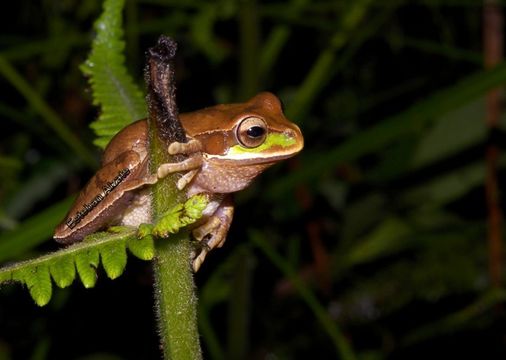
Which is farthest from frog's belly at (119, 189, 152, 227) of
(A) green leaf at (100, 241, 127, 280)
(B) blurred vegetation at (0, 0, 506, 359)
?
(B) blurred vegetation at (0, 0, 506, 359)

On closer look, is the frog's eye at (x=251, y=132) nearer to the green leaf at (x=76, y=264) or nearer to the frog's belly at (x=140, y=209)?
the frog's belly at (x=140, y=209)

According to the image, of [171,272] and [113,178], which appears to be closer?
[171,272]

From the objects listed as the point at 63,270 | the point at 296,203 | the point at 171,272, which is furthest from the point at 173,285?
the point at 296,203

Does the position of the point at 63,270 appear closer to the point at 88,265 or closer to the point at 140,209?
the point at 88,265

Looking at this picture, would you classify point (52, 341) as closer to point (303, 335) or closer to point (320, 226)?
point (303, 335)

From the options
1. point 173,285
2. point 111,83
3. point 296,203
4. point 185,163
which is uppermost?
point 296,203

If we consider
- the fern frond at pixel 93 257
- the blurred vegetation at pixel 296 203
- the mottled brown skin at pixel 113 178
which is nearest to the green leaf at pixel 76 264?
the fern frond at pixel 93 257

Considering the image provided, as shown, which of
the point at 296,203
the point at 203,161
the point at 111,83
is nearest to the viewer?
the point at 203,161
